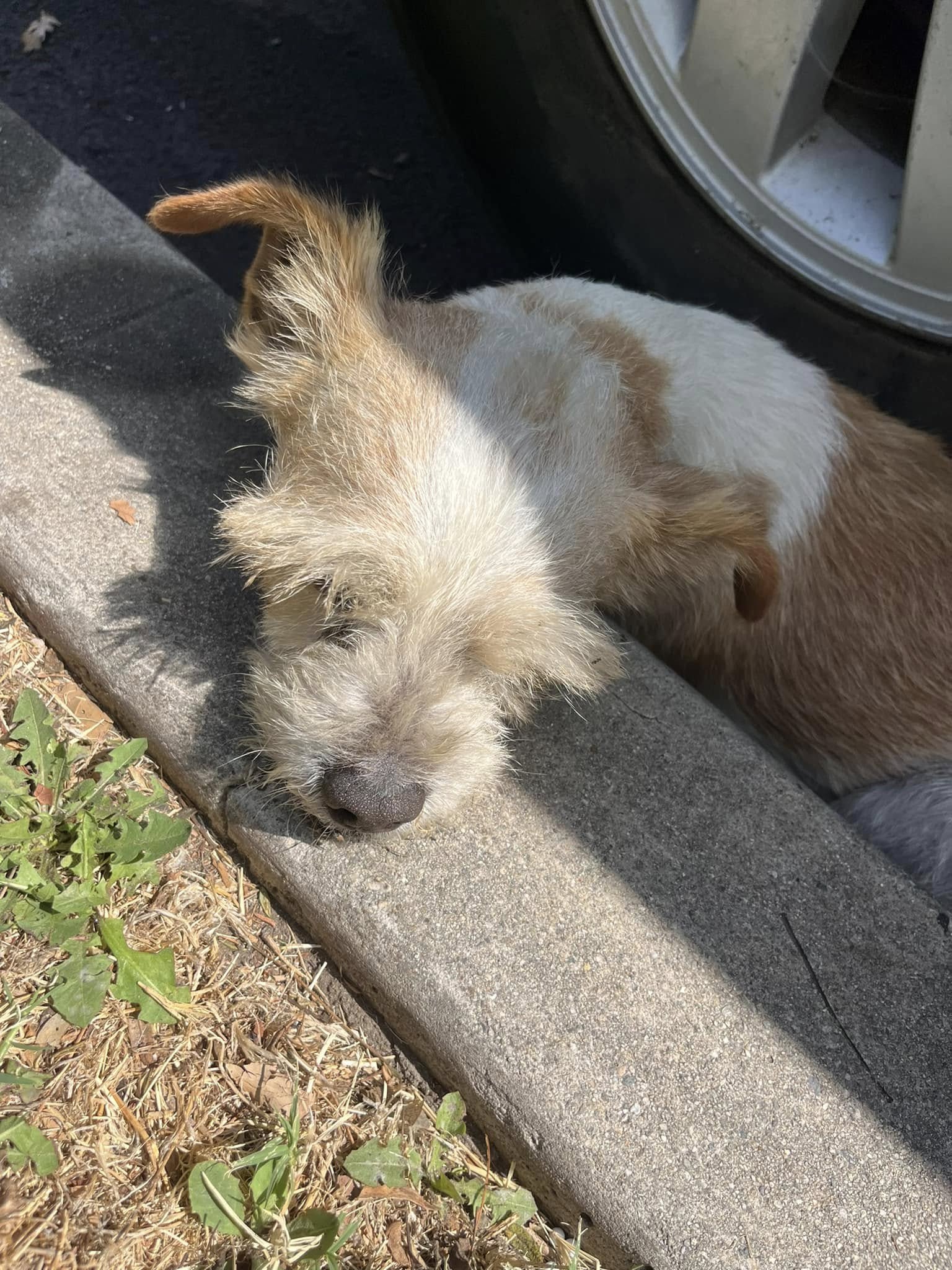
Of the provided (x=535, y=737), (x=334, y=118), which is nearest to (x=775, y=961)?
(x=535, y=737)

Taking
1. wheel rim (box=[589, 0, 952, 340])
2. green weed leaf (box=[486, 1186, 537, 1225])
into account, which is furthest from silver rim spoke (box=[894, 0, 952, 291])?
green weed leaf (box=[486, 1186, 537, 1225])

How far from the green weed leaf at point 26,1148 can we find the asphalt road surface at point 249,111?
3.09 m

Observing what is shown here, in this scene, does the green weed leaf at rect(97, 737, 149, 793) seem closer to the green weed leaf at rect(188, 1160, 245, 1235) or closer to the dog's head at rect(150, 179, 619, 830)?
the dog's head at rect(150, 179, 619, 830)

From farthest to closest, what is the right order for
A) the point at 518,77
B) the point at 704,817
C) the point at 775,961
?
the point at 518,77 < the point at 704,817 < the point at 775,961

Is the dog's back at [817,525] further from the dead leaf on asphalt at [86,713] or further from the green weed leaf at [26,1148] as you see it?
the green weed leaf at [26,1148]

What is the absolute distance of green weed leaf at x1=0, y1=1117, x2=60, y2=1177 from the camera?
1.88 m

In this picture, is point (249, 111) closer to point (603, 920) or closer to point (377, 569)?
point (377, 569)

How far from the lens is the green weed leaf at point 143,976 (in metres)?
2.15

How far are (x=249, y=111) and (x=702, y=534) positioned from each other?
3.10 m

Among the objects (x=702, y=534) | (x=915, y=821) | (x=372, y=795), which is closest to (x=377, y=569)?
(x=372, y=795)

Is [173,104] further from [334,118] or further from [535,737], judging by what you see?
[535,737]

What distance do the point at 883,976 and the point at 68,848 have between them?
76.5 inches

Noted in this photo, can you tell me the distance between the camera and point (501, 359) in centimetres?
247

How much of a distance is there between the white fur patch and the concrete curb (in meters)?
0.62
